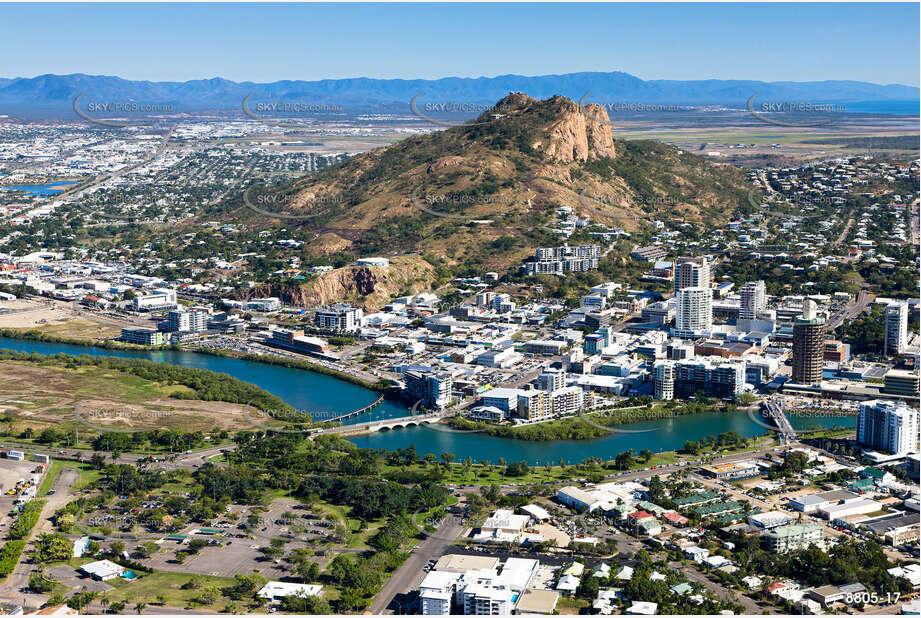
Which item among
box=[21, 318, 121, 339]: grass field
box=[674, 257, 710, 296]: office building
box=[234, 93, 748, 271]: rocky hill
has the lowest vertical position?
box=[21, 318, 121, 339]: grass field

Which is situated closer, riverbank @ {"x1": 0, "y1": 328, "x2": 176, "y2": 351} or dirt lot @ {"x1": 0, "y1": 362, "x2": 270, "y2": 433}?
dirt lot @ {"x1": 0, "y1": 362, "x2": 270, "y2": 433}

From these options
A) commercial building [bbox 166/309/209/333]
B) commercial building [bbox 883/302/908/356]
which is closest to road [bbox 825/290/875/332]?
commercial building [bbox 883/302/908/356]

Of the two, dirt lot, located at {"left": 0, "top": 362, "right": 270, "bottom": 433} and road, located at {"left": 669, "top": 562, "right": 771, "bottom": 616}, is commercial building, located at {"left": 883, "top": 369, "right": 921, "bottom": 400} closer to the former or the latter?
road, located at {"left": 669, "top": 562, "right": 771, "bottom": 616}

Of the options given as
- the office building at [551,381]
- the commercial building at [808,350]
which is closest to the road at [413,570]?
the office building at [551,381]

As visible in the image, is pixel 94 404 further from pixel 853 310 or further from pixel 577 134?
pixel 577 134

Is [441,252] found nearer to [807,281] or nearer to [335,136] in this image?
[807,281]

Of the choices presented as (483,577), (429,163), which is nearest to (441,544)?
(483,577)

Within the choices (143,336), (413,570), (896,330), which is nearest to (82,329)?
(143,336)

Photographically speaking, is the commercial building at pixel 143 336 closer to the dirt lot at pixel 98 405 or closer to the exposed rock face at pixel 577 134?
the dirt lot at pixel 98 405
